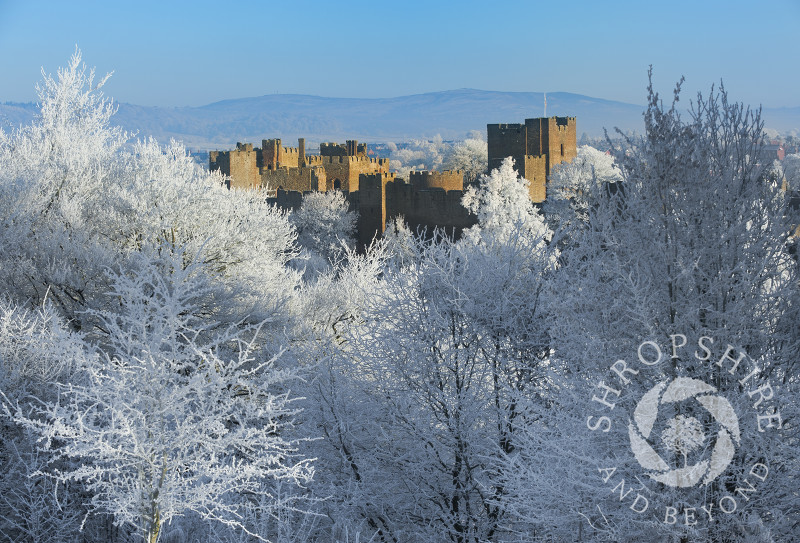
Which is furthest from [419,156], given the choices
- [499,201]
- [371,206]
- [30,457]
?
[30,457]

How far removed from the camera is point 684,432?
5680mm

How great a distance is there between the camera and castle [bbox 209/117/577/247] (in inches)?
1325

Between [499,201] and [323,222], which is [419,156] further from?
[499,201]

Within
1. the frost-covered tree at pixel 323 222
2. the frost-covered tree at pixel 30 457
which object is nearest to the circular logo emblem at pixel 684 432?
the frost-covered tree at pixel 30 457

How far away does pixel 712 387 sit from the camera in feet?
18.9

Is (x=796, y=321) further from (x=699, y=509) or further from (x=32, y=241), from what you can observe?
(x=32, y=241)

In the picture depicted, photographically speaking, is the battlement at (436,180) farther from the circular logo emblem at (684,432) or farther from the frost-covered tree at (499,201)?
the circular logo emblem at (684,432)

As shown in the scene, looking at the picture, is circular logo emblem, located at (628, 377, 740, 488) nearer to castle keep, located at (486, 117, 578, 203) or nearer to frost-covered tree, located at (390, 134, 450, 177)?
castle keep, located at (486, 117, 578, 203)

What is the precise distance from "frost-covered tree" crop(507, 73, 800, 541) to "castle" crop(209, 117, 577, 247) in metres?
25.9

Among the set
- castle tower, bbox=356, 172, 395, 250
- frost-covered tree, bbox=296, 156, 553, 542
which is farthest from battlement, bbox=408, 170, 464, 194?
frost-covered tree, bbox=296, 156, 553, 542

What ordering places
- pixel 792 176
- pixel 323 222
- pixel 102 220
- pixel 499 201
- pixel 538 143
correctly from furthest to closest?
pixel 538 143 → pixel 323 222 → pixel 499 201 → pixel 102 220 → pixel 792 176

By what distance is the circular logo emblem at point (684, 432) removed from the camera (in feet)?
18.4

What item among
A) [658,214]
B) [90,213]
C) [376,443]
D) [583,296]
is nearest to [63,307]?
[90,213]

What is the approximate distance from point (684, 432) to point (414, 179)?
3234 centimetres
